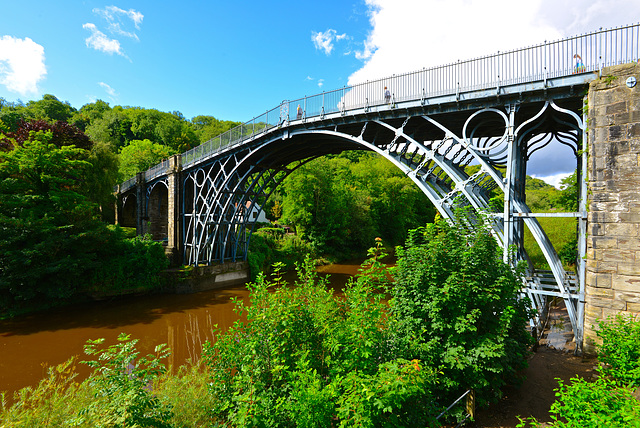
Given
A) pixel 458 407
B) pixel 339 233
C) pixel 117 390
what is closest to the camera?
pixel 117 390

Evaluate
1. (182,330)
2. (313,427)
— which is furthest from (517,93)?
(182,330)

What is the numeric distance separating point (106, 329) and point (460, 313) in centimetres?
1411

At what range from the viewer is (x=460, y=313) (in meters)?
4.94

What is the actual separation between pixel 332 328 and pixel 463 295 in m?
2.17

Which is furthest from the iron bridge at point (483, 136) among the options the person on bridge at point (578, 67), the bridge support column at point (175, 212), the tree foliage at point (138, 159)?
the tree foliage at point (138, 159)

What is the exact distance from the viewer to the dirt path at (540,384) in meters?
5.00

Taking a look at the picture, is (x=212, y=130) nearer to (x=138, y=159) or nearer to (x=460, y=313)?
(x=138, y=159)

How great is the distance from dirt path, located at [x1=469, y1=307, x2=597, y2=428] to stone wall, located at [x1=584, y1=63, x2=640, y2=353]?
61 centimetres

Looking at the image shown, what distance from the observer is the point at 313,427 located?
3.37 metres

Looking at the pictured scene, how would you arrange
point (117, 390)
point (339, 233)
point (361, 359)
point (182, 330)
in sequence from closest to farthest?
point (117, 390)
point (361, 359)
point (182, 330)
point (339, 233)

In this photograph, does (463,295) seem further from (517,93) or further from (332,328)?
(517,93)

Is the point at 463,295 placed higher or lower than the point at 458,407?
higher

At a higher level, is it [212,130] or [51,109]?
[212,130]

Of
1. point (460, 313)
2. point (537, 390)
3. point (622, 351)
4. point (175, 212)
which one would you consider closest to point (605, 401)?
point (460, 313)
